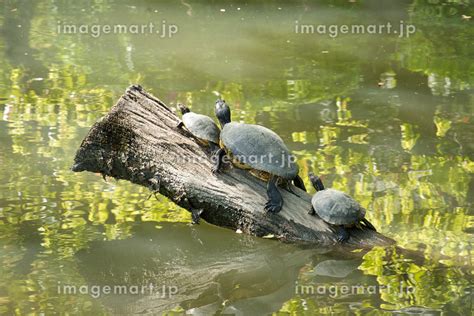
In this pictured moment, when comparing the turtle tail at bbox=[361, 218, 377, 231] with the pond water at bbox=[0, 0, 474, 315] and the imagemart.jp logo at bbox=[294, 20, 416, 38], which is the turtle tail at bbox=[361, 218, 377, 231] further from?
the imagemart.jp logo at bbox=[294, 20, 416, 38]

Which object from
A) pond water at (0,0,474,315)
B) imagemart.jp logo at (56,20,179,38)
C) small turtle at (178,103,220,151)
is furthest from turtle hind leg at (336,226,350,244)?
imagemart.jp logo at (56,20,179,38)

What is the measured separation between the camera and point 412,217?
5543mm

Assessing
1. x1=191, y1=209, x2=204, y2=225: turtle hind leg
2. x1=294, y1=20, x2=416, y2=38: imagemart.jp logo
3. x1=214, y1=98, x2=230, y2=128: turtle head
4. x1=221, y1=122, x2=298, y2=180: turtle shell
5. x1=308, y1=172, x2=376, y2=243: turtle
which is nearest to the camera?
x1=308, y1=172, x2=376, y2=243: turtle

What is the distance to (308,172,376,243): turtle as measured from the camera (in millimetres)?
4957

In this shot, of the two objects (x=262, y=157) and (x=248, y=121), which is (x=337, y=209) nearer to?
(x=262, y=157)

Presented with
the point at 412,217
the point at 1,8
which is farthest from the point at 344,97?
the point at 1,8

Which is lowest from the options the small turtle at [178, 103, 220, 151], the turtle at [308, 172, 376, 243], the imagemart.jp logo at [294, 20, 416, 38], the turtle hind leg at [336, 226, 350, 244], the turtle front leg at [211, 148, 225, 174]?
the turtle hind leg at [336, 226, 350, 244]

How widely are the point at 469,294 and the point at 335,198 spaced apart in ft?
3.13

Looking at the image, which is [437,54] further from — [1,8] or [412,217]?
[1,8]

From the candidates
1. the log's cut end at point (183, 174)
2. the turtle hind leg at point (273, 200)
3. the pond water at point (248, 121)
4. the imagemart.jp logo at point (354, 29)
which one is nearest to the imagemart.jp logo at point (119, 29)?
the pond water at point (248, 121)

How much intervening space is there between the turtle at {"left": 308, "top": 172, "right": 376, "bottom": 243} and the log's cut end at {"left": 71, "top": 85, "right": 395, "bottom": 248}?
0.08 meters

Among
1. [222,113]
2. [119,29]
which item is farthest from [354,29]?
[222,113]

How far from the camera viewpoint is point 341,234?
199 inches

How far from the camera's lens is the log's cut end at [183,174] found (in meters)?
5.11
